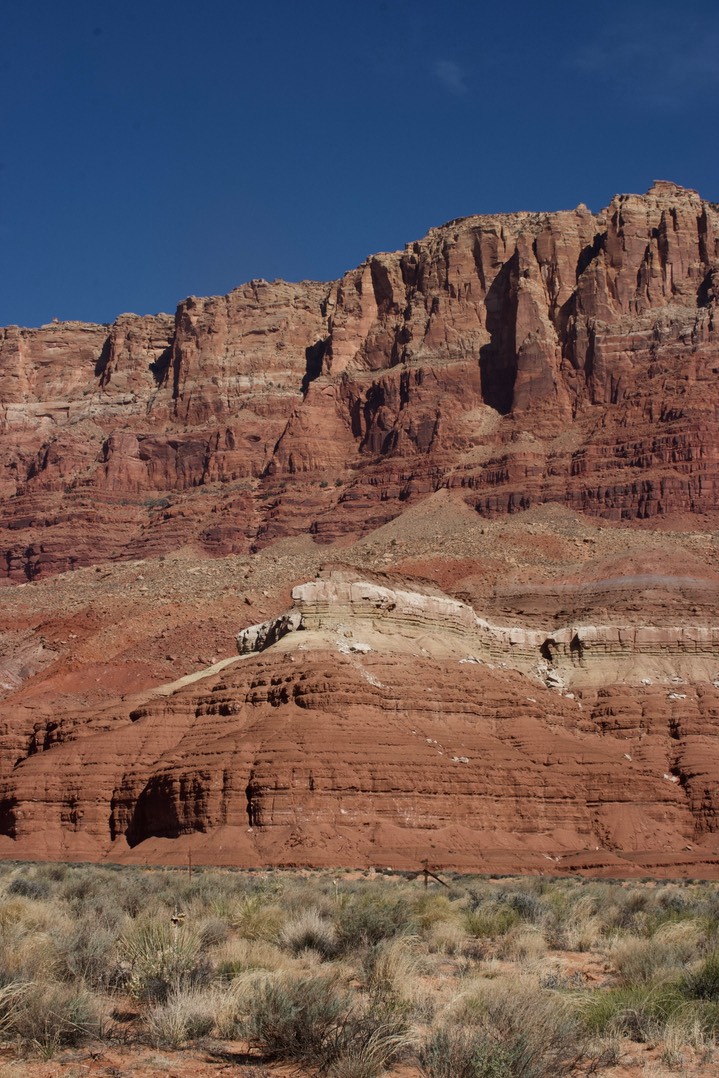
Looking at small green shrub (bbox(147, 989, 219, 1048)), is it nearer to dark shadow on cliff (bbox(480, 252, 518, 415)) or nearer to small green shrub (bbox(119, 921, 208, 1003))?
small green shrub (bbox(119, 921, 208, 1003))

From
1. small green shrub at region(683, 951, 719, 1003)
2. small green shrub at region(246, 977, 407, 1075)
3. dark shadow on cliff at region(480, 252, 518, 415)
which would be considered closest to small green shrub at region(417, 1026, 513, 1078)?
small green shrub at region(246, 977, 407, 1075)

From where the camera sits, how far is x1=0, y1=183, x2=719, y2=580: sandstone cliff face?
126 metres

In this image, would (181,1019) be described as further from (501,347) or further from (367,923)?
(501,347)

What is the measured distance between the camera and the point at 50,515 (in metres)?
155

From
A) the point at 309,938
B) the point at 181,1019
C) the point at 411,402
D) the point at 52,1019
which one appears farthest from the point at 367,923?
the point at 411,402

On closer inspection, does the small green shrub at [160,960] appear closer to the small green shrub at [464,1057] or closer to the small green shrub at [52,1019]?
the small green shrub at [52,1019]

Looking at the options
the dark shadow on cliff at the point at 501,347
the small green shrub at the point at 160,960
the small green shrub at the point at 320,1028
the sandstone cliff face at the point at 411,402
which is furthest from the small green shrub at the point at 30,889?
the dark shadow on cliff at the point at 501,347

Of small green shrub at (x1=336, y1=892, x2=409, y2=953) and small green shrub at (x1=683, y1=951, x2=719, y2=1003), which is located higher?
small green shrub at (x1=336, y1=892, x2=409, y2=953)

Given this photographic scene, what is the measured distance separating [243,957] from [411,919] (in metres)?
5.01

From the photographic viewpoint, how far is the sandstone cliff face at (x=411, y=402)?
126125 millimetres

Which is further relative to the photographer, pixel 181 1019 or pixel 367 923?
pixel 367 923

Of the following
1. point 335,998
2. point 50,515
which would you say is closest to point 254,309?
point 50,515

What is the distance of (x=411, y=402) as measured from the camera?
472 feet

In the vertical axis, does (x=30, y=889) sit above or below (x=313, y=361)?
below
